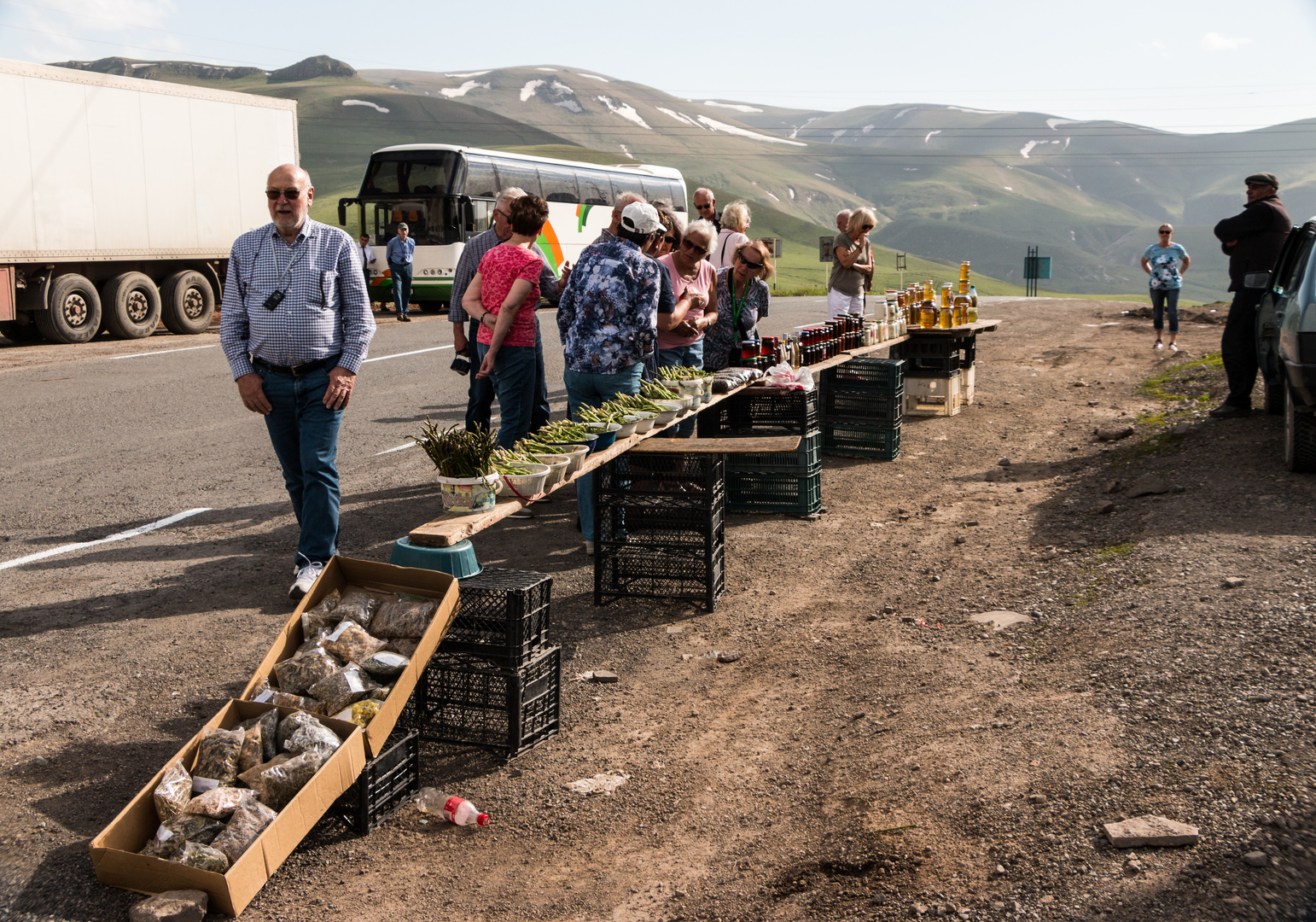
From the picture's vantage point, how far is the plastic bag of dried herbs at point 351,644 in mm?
3930

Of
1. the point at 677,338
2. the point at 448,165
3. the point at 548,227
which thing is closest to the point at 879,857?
the point at 677,338

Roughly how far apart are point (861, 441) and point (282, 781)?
7.45 meters

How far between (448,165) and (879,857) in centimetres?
2386

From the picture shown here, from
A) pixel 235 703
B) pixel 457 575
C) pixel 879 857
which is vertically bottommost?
pixel 879 857

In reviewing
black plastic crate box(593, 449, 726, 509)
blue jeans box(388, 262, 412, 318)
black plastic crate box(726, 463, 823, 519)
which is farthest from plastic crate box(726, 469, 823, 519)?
blue jeans box(388, 262, 412, 318)

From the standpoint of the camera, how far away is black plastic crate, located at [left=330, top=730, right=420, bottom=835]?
12.2 feet

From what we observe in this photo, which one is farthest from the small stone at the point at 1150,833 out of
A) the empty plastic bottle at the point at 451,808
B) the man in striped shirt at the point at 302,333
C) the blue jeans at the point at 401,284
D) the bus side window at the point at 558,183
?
the bus side window at the point at 558,183

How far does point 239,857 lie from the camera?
3.23 metres

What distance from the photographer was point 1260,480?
7656 mm

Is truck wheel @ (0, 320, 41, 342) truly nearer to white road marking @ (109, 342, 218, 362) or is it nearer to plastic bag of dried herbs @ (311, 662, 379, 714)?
white road marking @ (109, 342, 218, 362)

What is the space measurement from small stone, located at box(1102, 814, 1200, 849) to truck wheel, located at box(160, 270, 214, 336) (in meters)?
20.7

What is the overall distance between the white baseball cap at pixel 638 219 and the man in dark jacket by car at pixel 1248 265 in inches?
253

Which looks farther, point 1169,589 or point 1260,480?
point 1260,480

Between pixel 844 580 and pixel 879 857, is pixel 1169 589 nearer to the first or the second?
pixel 844 580
